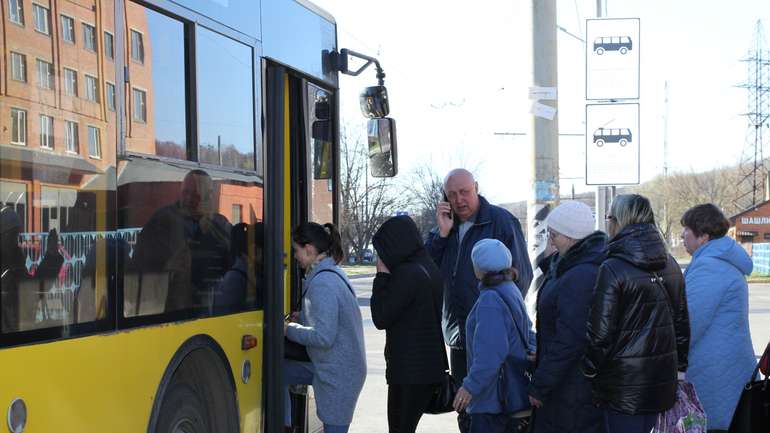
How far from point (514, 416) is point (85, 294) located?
2497mm

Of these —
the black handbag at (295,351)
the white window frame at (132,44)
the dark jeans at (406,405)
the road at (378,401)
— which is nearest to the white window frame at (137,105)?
the white window frame at (132,44)

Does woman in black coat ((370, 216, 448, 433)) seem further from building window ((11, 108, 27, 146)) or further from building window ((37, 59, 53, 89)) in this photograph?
building window ((11, 108, 27, 146))

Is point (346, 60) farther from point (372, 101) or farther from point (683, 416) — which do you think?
point (683, 416)

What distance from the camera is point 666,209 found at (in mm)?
108438

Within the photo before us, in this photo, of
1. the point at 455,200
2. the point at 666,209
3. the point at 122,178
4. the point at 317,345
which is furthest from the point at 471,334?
the point at 666,209

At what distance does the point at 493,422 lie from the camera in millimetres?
5352

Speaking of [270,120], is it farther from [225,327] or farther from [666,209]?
[666,209]

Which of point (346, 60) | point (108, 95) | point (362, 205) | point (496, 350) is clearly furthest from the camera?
point (362, 205)

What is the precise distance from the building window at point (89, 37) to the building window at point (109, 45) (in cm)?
10

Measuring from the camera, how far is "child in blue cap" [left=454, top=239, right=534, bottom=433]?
17.1ft

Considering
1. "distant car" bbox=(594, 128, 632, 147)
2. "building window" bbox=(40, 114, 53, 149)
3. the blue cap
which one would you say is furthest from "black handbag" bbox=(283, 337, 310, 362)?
"distant car" bbox=(594, 128, 632, 147)

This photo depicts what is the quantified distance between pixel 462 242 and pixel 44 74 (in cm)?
339

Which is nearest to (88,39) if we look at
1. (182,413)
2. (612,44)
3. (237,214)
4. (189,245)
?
(189,245)

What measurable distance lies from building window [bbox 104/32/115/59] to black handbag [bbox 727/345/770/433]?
376cm
